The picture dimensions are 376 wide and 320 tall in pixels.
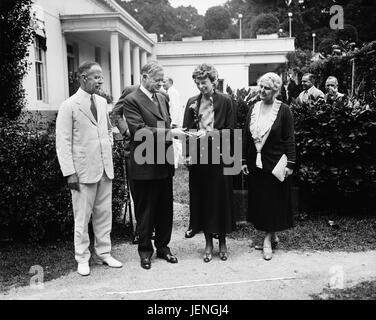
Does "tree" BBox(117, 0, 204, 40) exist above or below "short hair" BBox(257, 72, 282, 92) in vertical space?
above

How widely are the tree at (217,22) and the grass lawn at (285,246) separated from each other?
2414 inches

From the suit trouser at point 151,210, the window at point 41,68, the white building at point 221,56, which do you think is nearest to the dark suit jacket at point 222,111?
the suit trouser at point 151,210

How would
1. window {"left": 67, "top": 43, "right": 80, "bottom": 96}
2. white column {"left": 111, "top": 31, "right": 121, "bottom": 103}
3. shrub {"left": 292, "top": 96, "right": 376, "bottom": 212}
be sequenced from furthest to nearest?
white column {"left": 111, "top": 31, "right": 121, "bottom": 103} < window {"left": 67, "top": 43, "right": 80, "bottom": 96} < shrub {"left": 292, "top": 96, "right": 376, "bottom": 212}

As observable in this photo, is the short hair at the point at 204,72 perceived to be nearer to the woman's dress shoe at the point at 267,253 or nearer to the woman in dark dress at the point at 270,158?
the woman in dark dress at the point at 270,158

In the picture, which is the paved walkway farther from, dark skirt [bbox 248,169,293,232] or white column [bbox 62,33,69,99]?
white column [bbox 62,33,69,99]

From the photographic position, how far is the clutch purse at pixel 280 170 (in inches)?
188

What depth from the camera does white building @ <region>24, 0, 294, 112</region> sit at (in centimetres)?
1512

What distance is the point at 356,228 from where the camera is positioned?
19.2 ft

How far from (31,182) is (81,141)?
131 centimetres

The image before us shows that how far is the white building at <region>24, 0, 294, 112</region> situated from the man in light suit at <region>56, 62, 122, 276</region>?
481cm
